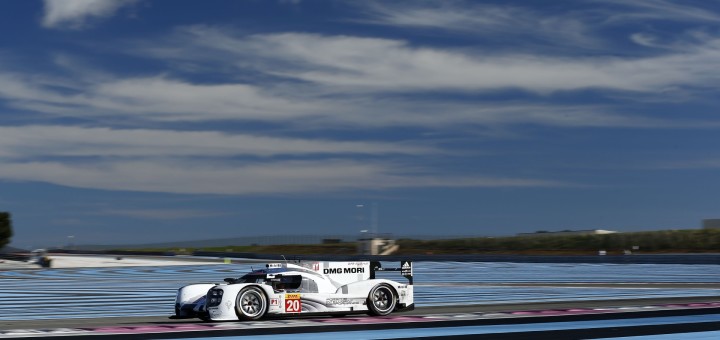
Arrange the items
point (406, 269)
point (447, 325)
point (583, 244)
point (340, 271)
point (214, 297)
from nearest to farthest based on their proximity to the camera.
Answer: point (447, 325)
point (214, 297)
point (340, 271)
point (406, 269)
point (583, 244)

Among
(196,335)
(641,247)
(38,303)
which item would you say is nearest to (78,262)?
(641,247)

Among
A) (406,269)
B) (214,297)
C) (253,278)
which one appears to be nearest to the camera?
(214,297)

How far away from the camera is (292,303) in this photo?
747 inches

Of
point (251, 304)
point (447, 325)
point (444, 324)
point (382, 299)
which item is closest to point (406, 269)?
point (382, 299)

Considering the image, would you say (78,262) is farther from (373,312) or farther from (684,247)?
(373,312)

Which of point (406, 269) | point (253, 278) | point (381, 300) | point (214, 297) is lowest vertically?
point (381, 300)

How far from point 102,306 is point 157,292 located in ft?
26.7

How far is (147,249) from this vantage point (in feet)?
456

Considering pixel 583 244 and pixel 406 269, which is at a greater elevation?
pixel 583 244

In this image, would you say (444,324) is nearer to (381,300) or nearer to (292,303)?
(381,300)

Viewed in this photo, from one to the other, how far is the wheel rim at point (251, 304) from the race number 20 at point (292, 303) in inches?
23.1

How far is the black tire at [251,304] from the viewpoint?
18.2m

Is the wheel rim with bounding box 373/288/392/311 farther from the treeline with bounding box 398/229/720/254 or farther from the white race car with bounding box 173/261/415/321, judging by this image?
the treeline with bounding box 398/229/720/254

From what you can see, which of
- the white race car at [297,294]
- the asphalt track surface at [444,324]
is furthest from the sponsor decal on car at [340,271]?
the asphalt track surface at [444,324]
